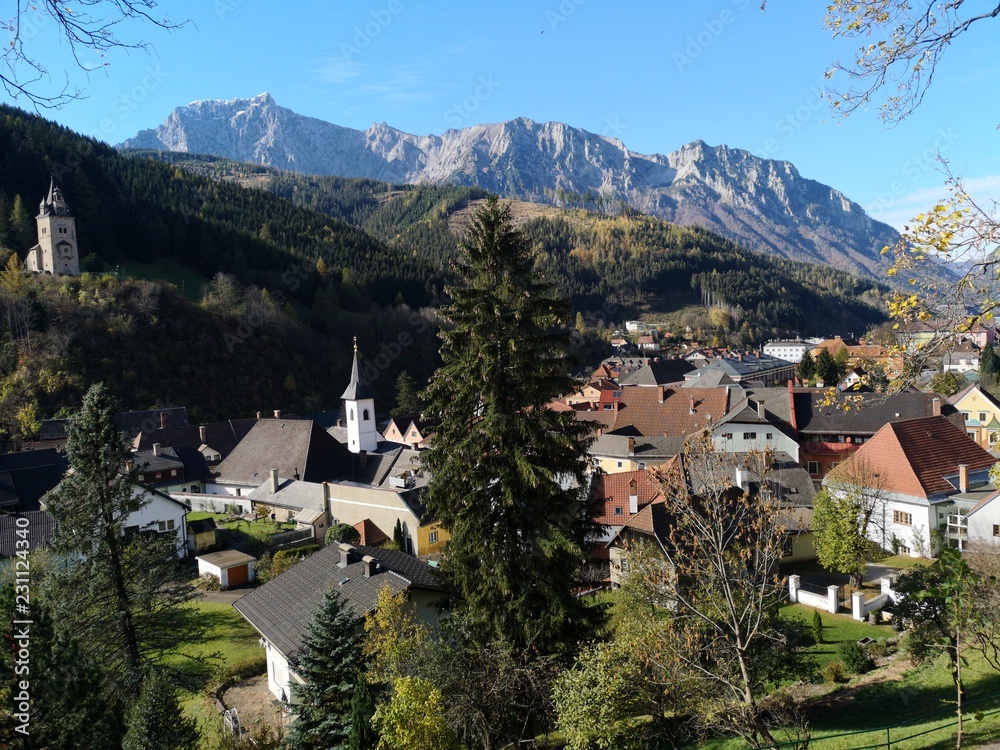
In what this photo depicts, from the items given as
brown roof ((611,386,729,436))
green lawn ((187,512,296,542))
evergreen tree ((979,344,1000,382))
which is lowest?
green lawn ((187,512,296,542))

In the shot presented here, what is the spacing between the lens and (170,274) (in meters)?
89.8

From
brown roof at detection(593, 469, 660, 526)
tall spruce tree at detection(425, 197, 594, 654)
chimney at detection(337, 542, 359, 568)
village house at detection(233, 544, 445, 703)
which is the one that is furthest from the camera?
brown roof at detection(593, 469, 660, 526)

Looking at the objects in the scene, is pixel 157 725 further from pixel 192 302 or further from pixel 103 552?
pixel 192 302

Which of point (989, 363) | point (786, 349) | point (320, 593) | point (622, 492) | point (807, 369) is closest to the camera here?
point (320, 593)

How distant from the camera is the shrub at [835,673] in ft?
57.1

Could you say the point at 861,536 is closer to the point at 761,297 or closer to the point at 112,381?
the point at 112,381

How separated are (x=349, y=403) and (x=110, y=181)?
231 feet

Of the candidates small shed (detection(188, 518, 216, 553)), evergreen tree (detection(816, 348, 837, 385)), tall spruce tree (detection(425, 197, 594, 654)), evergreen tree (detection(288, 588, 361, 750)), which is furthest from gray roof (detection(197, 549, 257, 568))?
evergreen tree (detection(816, 348, 837, 385))

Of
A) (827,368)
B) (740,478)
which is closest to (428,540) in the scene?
(740,478)

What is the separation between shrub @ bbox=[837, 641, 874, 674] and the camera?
57.6ft

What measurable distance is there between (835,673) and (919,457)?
1654cm

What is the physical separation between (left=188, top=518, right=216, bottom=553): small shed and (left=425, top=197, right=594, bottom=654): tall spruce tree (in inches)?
963

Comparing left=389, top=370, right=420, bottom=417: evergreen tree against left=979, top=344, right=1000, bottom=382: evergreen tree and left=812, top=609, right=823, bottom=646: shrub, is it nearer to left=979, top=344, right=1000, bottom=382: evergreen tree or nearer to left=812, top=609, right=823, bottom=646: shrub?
left=812, top=609, right=823, bottom=646: shrub

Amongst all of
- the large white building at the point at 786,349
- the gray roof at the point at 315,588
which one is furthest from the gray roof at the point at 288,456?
the large white building at the point at 786,349
